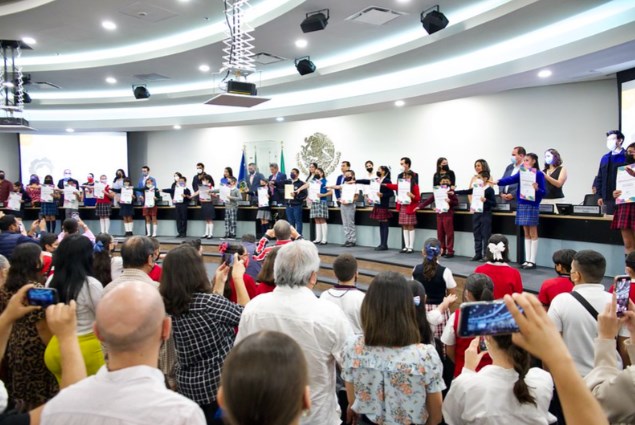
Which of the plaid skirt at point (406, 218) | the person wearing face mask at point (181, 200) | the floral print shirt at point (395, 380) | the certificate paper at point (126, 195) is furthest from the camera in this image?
the certificate paper at point (126, 195)

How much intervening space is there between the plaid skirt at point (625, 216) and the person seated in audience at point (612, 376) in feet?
12.9

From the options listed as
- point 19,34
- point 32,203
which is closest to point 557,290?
point 19,34

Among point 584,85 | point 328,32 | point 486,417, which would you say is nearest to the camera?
point 486,417

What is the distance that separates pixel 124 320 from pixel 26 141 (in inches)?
576

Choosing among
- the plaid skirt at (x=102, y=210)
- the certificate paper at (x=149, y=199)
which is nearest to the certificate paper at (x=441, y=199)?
the certificate paper at (x=149, y=199)

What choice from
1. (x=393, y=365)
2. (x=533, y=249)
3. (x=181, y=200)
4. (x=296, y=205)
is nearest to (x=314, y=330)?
(x=393, y=365)

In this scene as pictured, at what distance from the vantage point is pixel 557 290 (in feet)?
9.79

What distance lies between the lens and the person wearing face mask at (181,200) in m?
10.0

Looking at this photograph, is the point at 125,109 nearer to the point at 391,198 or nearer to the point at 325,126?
the point at 325,126

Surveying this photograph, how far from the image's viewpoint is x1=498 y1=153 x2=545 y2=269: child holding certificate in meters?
5.46

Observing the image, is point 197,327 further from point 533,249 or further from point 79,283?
point 533,249

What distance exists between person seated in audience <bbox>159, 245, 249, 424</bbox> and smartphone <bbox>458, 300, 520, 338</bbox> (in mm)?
1348

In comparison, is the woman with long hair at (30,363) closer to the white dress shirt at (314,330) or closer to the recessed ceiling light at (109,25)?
the white dress shirt at (314,330)

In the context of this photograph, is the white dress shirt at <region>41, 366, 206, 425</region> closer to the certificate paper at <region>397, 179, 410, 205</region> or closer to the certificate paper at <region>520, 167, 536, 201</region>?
the certificate paper at <region>520, 167, 536, 201</region>
